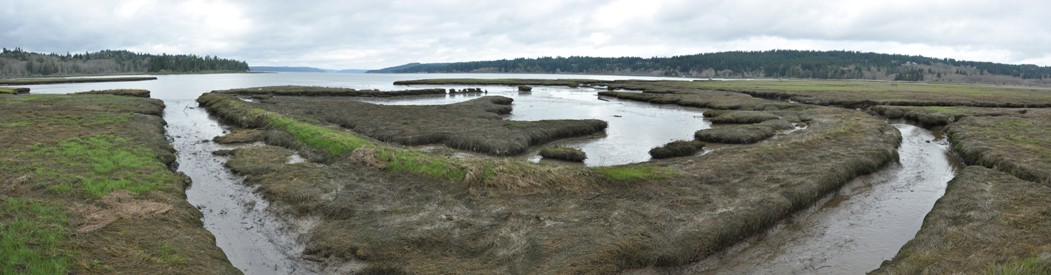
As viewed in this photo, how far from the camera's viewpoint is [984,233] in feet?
50.5

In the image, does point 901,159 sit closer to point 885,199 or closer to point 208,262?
point 885,199

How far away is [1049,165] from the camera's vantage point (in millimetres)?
24531

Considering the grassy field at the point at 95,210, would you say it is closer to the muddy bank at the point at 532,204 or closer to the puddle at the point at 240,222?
the puddle at the point at 240,222

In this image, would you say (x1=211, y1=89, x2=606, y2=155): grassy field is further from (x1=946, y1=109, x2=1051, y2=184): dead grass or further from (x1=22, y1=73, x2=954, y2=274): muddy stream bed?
(x1=946, y1=109, x2=1051, y2=184): dead grass

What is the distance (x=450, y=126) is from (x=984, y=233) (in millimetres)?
31383

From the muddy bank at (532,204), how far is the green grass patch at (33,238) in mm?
5608

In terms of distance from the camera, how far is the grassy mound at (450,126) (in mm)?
33594

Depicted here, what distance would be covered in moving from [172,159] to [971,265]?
105ft

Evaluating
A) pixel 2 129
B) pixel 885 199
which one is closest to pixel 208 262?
pixel 885 199

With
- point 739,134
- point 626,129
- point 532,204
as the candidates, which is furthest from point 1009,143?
point 532,204

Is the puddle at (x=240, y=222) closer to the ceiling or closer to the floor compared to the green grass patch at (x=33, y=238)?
closer to the floor

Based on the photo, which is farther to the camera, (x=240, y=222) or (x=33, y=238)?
(x=240, y=222)

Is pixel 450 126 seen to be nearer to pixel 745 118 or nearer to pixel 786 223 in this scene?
pixel 786 223

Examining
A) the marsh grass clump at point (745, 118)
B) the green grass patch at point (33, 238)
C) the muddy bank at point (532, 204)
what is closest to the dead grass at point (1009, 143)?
the muddy bank at point (532, 204)
